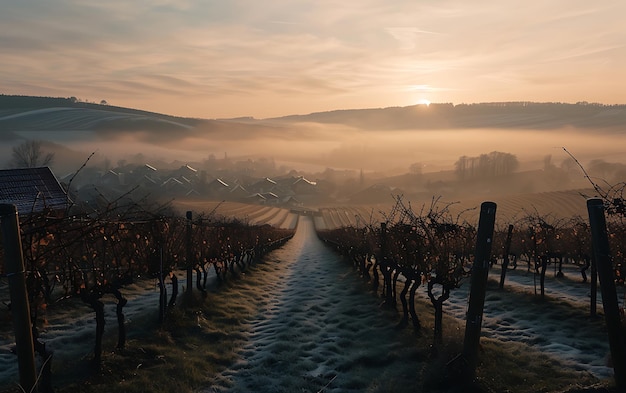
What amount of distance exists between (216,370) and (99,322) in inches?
110

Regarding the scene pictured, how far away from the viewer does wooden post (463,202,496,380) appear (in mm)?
7977

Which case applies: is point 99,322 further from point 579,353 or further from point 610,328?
point 579,353

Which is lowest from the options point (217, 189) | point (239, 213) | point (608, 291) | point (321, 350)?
point (217, 189)

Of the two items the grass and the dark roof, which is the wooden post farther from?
the dark roof

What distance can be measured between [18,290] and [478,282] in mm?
6890

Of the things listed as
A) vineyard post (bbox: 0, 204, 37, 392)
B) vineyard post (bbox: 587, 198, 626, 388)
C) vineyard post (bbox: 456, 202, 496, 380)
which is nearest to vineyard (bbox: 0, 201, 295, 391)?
vineyard post (bbox: 0, 204, 37, 392)

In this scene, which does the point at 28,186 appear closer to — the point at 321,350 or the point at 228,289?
the point at 228,289

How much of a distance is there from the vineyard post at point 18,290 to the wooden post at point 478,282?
6.66 m

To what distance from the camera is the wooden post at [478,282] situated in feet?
26.2

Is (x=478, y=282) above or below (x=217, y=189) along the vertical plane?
above

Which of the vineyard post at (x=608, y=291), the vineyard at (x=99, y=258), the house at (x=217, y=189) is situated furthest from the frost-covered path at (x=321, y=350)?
the house at (x=217, y=189)

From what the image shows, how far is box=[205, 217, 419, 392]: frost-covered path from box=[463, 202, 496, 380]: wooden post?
126cm

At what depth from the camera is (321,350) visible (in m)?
11.6

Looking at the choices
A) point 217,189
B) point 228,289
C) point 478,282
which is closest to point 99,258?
point 478,282
